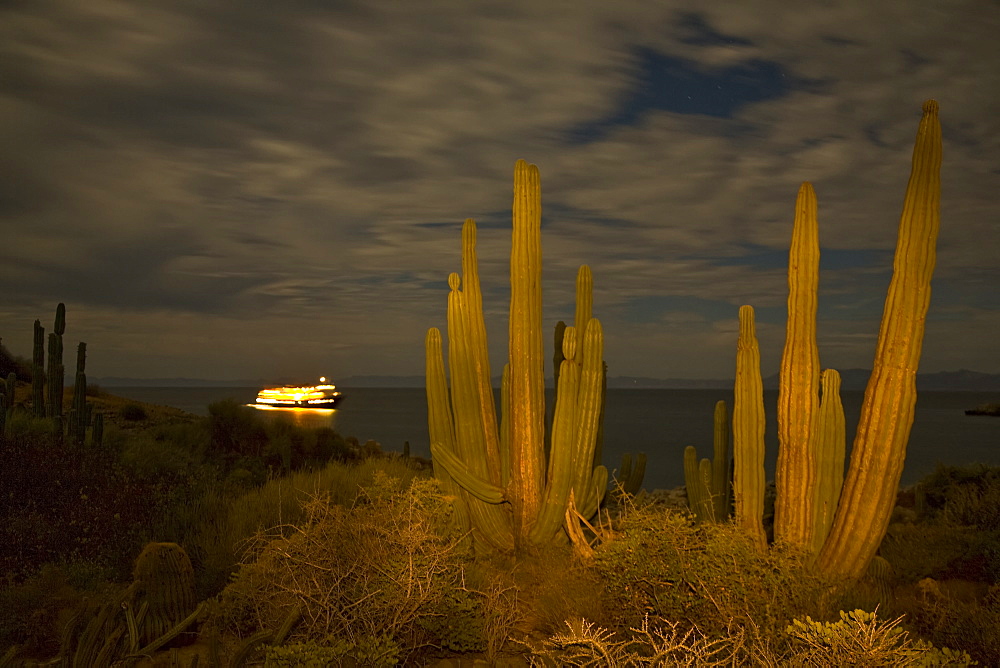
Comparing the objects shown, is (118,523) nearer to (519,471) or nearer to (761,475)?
(519,471)

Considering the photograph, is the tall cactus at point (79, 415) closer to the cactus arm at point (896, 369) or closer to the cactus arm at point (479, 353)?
the cactus arm at point (479, 353)

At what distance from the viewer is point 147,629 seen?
24.8 feet

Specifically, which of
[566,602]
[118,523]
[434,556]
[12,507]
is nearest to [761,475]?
[566,602]

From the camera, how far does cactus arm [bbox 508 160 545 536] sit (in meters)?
9.81

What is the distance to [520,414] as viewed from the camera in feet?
32.2

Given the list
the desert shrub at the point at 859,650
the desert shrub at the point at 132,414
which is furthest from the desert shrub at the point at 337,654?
the desert shrub at the point at 132,414

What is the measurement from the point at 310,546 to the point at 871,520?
566cm

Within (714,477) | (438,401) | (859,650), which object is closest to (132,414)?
(438,401)

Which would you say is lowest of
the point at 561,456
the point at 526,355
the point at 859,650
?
the point at 859,650

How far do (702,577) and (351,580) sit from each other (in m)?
3.08

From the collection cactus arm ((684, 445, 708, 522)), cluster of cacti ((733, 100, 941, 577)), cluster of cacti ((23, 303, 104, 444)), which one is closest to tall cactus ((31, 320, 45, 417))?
cluster of cacti ((23, 303, 104, 444))

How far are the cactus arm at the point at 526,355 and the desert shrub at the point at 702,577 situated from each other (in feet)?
7.74

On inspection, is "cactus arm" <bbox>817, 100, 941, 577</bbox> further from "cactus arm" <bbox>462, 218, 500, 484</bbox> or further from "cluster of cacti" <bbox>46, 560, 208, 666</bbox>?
"cluster of cacti" <bbox>46, 560, 208, 666</bbox>

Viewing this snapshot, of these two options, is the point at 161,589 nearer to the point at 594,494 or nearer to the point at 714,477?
the point at 594,494
